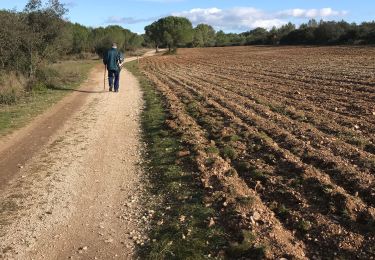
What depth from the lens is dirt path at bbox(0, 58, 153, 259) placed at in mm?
5883

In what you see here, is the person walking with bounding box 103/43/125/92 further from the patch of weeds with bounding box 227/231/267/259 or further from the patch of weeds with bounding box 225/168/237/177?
the patch of weeds with bounding box 227/231/267/259

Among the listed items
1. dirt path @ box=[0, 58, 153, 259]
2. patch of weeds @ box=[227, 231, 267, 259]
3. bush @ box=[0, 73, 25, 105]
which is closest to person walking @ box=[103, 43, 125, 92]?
bush @ box=[0, 73, 25, 105]

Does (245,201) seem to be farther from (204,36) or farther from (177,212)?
(204,36)

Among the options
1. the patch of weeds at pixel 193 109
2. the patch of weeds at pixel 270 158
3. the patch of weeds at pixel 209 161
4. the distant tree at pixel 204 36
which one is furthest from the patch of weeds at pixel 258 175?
the distant tree at pixel 204 36

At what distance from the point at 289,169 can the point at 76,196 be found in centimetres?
352

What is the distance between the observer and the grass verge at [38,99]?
13.6 m

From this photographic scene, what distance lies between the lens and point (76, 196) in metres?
7.53

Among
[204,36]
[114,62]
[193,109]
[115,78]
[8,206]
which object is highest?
[204,36]

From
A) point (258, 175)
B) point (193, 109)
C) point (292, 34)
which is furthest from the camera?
point (292, 34)

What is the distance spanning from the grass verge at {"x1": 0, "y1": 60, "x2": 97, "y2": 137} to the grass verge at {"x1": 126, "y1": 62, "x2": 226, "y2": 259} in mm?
4838

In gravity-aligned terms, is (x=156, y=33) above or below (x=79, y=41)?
above

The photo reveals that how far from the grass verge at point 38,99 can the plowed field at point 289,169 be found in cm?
448

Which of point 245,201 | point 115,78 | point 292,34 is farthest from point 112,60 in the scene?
point 292,34

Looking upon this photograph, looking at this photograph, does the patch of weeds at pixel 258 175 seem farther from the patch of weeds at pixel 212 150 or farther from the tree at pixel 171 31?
the tree at pixel 171 31
